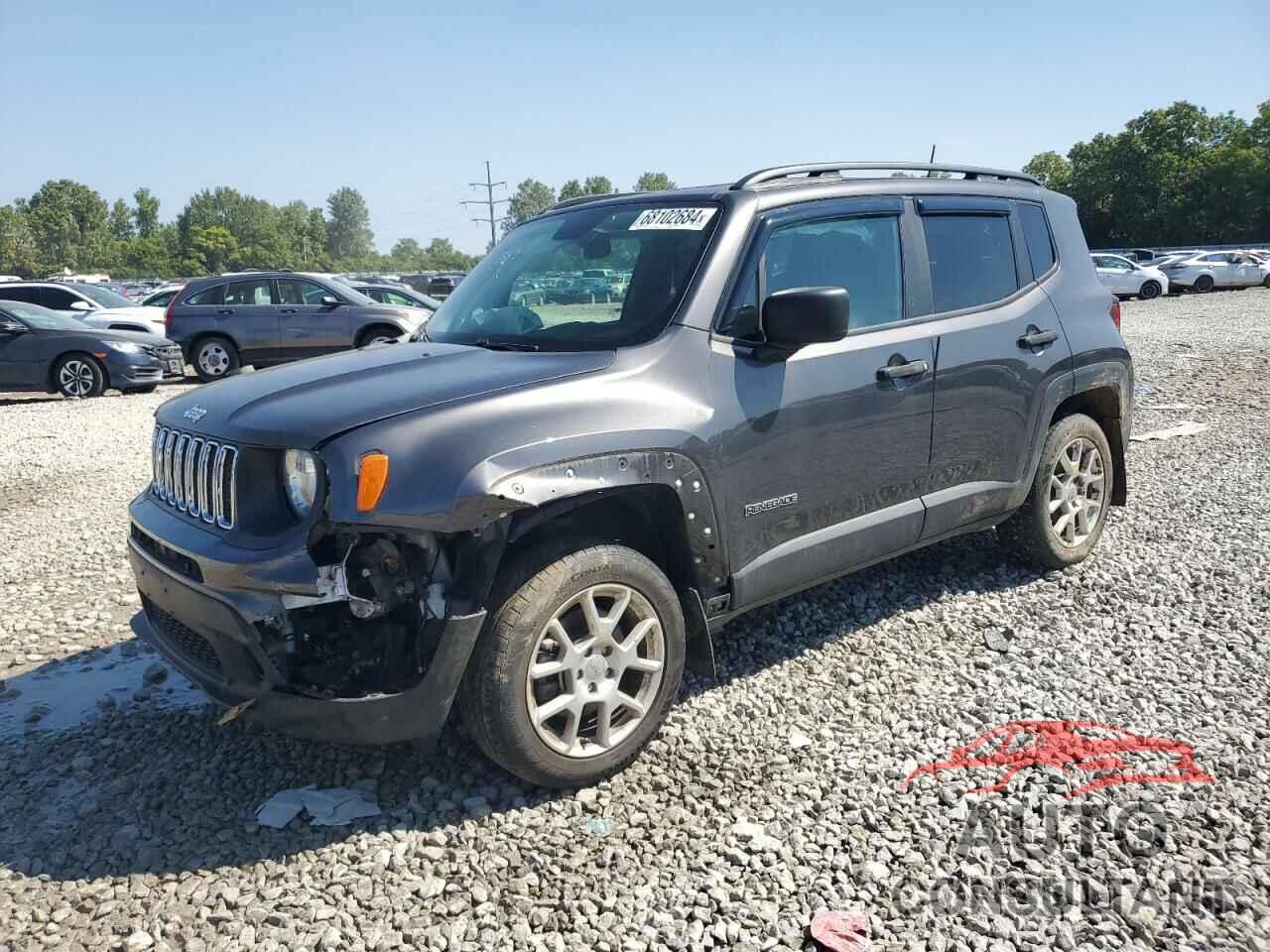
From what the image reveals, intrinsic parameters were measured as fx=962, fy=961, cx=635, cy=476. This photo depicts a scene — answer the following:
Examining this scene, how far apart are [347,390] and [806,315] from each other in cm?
159

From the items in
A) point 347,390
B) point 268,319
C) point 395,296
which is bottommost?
point 268,319

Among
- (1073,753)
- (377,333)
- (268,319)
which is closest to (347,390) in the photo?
(1073,753)

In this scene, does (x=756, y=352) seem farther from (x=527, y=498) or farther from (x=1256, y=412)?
(x=1256, y=412)

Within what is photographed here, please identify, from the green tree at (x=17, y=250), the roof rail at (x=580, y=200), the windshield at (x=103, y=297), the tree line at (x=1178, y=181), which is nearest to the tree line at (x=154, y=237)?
the green tree at (x=17, y=250)

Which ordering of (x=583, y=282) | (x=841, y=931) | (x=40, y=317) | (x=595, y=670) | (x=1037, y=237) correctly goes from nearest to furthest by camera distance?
1. (x=841, y=931)
2. (x=595, y=670)
3. (x=583, y=282)
4. (x=1037, y=237)
5. (x=40, y=317)

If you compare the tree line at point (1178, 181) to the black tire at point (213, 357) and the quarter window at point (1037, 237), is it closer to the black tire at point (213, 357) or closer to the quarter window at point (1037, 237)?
the black tire at point (213, 357)

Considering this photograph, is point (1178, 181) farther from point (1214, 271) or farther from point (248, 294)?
point (248, 294)

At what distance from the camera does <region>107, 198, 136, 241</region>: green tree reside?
148125mm

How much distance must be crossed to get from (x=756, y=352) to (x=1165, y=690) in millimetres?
2138

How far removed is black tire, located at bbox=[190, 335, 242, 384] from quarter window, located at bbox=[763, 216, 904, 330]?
13.2 meters

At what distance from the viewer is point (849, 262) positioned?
3.99 meters

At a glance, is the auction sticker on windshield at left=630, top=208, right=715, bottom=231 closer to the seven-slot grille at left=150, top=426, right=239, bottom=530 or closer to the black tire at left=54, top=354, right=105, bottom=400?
the seven-slot grille at left=150, top=426, right=239, bottom=530

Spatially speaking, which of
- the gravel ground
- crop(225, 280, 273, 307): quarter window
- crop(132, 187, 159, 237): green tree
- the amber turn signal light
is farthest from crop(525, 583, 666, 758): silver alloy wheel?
crop(132, 187, 159, 237): green tree

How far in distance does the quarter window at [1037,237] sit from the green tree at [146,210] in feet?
532
